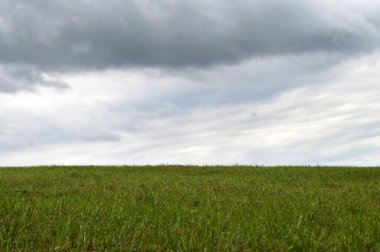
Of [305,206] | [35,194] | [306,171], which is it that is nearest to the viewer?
[305,206]

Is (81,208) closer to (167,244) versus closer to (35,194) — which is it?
(167,244)

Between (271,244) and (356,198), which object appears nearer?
(271,244)

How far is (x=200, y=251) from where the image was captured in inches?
240

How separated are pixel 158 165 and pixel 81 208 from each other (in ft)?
68.1

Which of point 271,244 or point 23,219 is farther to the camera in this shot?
point 23,219

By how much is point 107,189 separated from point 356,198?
860cm

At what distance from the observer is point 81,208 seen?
10.2 metres

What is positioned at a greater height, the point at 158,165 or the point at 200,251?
the point at 158,165

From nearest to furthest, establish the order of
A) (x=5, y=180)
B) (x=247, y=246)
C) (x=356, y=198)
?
(x=247, y=246), (x=356, y=198), (x=5, y=180)

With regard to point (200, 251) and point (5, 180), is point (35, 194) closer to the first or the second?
point (5, 180)

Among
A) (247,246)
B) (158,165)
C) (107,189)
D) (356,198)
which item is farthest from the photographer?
(158,165)

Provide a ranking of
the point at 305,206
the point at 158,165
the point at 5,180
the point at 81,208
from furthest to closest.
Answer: the point at 158,165
the point at 5,180
the point at 305,206
the point at 81,208

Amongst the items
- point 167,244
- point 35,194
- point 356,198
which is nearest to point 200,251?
point 167,244

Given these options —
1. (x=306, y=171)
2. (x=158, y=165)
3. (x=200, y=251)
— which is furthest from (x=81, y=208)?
(x=158, y=165)
